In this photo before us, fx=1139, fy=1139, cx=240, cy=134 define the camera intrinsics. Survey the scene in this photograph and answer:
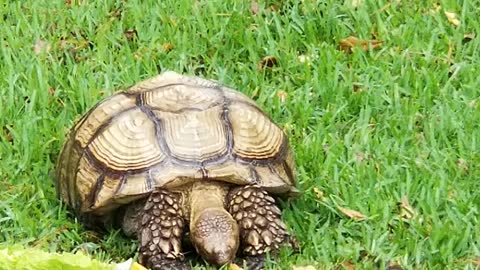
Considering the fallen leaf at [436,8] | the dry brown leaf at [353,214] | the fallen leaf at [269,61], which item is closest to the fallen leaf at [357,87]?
the fallen leaf at [269,61]

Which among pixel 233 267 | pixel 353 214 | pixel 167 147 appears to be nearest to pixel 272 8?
pixel 353 214

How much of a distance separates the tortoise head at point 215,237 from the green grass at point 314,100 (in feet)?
0.90

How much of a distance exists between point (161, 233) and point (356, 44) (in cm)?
240

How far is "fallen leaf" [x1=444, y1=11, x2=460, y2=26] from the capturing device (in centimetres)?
683

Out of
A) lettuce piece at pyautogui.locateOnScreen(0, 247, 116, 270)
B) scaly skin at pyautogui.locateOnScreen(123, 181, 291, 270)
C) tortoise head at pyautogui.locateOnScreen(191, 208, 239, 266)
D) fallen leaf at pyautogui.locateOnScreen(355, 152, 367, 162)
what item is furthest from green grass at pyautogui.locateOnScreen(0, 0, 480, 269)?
lettuce piece at pyautogui.locateOnScreen(0, 247, 116, 270)

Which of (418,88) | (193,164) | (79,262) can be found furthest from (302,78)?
(79,262)

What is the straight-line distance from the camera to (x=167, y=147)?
472 centimetres

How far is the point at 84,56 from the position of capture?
6594mm

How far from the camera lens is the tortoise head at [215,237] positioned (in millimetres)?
4461

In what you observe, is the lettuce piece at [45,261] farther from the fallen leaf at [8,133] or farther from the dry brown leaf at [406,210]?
the fallen leaf at [8,133]

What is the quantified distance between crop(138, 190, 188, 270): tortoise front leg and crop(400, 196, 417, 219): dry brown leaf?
978mm

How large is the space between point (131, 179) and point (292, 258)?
2.43 feet

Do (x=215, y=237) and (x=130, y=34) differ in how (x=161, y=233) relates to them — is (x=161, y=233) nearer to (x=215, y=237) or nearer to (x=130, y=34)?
(x=215, y=237)

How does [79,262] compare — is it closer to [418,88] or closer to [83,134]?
[83,134]
